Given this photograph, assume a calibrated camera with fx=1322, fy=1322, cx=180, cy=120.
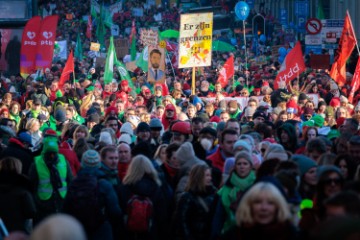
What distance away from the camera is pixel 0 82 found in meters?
29.3

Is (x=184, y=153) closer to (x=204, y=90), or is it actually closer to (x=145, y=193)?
(x=145, y=193)

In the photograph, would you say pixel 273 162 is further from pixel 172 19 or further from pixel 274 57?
pixel 172 19

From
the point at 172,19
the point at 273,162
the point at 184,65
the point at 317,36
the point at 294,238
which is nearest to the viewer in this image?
the point at 294,238

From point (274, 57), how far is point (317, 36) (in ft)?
24.2

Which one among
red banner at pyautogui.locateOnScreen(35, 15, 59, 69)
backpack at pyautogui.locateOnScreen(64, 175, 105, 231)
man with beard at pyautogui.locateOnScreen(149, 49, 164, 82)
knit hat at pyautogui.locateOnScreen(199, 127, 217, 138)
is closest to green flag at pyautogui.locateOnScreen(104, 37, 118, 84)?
man with beard at pyautogui.locateOnScreen(149, 49, 164, 82)

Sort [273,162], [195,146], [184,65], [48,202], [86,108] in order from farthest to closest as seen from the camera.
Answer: [184,65] < [86,108] < [195,146] < [48,202] < [273,162]

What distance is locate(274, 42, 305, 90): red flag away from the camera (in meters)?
25.3

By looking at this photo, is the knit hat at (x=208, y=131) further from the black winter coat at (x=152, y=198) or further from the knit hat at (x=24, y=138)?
the black winter coat at (x=152, y=198)

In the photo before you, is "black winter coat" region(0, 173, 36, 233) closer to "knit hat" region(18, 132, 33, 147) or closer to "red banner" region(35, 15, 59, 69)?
"knit hat" region(18, 132, 33, 147)

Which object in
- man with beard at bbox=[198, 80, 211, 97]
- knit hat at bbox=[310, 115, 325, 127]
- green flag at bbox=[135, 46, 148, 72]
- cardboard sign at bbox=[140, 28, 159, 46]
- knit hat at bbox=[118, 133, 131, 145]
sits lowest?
knit hat at bbox=[118, 133, 131, 145]

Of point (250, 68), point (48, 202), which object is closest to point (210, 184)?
point (48, 202)

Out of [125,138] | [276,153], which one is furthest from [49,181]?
[125,138]

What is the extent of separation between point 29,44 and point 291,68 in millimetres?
5024

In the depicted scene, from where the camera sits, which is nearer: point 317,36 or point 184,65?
point 184,65
